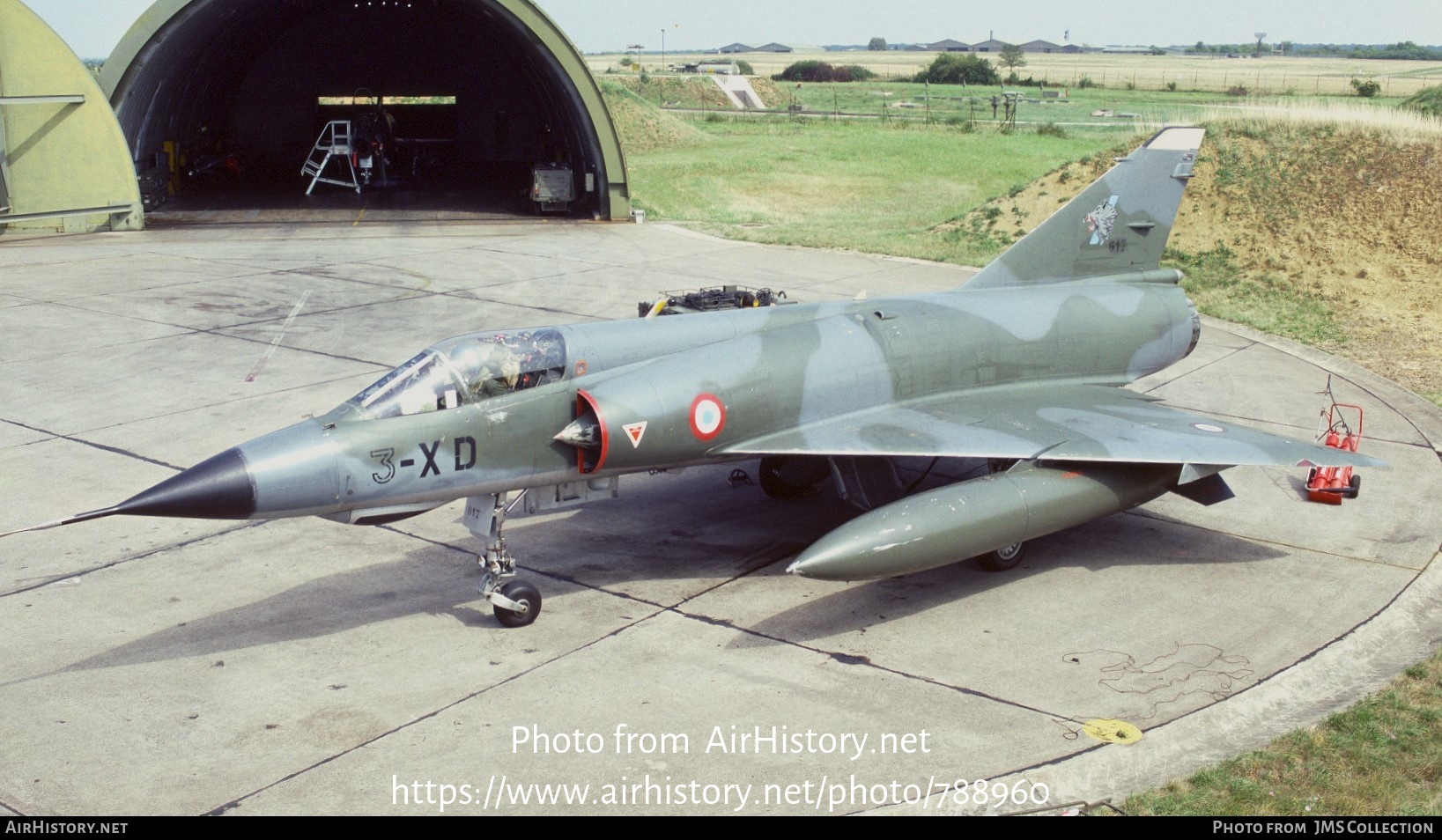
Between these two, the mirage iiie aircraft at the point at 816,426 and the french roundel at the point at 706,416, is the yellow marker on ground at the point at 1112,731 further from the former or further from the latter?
the french roundel at the point at 706,416

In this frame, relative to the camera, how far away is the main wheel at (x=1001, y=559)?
441 inches

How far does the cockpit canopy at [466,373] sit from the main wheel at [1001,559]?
4.34m

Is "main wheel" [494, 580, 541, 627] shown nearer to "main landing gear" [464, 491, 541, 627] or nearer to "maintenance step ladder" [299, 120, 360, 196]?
"main landing gear" [464, 491, 541, 627]

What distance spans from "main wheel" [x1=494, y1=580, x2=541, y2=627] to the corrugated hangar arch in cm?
2294

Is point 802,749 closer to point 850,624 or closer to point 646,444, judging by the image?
point 850,624

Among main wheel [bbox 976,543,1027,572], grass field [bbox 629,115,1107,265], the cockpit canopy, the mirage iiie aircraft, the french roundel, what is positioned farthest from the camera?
grass field [bbox 629,115,1107,265]

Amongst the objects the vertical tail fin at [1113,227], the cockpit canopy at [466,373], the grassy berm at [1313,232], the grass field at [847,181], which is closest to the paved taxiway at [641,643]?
the cockpit canopy at [466,373]

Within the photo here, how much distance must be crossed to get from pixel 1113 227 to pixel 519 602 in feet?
28.1

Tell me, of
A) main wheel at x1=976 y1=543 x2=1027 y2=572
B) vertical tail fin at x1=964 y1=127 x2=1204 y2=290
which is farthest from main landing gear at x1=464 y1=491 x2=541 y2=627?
vertical tail fin at x1=964 y1=127 x2=1204 y2=290

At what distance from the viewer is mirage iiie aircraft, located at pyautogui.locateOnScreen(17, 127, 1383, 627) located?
924 centimetres

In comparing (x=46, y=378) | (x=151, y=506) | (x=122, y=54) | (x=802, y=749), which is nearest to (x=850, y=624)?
(x=802, y=749)
